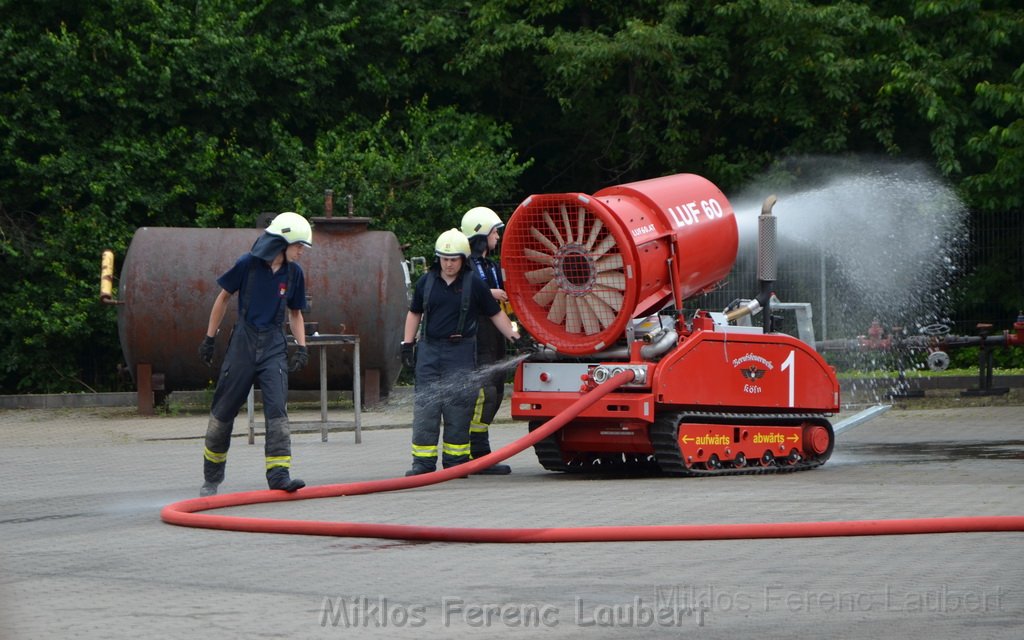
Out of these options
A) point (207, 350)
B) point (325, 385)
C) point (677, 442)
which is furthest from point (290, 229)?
point (325, 385)

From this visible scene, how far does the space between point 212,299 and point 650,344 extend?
349 inches

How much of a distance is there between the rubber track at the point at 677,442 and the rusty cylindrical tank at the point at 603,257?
74 centimetres

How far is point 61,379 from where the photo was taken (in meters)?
23.1

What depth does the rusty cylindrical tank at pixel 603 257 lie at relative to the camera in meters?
11.8

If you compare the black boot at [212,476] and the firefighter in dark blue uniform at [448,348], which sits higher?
the firefighter in dark blue uniform at [448,348]

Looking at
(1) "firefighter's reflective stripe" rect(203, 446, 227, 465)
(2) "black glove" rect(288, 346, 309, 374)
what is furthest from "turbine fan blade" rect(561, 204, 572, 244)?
(1) "firefighter's reflective stripe" rect(203, 446, 227, 465)

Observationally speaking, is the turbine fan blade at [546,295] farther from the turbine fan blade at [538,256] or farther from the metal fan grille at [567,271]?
the turbine fan blade at [538,256]

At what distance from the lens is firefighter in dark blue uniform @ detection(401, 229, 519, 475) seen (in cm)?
1184

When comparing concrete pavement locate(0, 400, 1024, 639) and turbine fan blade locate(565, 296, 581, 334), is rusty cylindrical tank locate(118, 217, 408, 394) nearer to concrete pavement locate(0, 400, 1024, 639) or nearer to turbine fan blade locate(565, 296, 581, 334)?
concrete pavement locate(0, 400, 1024, 639)

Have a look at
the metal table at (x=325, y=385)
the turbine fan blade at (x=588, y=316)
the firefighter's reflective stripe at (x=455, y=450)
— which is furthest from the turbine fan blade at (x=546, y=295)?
the metal table at (x=325, y=385)

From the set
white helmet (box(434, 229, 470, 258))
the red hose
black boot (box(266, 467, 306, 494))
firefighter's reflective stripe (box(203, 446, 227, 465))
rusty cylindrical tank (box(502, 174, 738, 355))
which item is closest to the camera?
the red hose

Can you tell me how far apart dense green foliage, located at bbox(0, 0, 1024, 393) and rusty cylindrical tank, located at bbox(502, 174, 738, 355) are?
10.5m

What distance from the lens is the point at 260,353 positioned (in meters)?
10.7

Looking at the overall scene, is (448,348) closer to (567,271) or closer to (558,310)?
(558,310)
